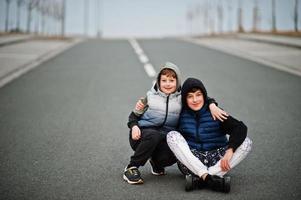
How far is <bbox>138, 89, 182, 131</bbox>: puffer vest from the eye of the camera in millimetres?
5195

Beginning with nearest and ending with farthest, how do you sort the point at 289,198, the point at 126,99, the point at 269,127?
1. the point at 289,198
2. the point at 269,127
3. the point at 126,99

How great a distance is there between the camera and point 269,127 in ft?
25.1

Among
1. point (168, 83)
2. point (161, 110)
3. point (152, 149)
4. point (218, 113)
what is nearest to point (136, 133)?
point (152, 149)

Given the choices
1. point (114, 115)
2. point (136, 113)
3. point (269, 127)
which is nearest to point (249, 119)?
point (269, 127)

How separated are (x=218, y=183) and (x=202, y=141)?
1.78 feet

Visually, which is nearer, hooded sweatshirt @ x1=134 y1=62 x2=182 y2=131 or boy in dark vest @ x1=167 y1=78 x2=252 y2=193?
boy in dark vest @ x1=167 y1=78 x2=252 y2=193

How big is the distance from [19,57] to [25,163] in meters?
12.9

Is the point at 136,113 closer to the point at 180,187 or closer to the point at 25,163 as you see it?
the point at 180,187

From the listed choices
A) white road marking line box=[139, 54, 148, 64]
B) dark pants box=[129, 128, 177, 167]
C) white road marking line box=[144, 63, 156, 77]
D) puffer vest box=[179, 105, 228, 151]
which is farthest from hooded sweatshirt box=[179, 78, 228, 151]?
white road marking line box=[139, 54, 148, 64]

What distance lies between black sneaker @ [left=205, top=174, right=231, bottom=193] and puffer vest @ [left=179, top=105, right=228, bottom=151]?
431 mm

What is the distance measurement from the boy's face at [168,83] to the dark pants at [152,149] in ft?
1.48

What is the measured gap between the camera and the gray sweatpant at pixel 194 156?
189 inches

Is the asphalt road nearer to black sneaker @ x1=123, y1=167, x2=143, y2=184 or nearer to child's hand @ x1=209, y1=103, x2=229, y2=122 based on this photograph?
black sneaker @ x1=123, y1=167, x2=143, y2=184

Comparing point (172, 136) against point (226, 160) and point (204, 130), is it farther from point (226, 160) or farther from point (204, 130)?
point (226, 160)
